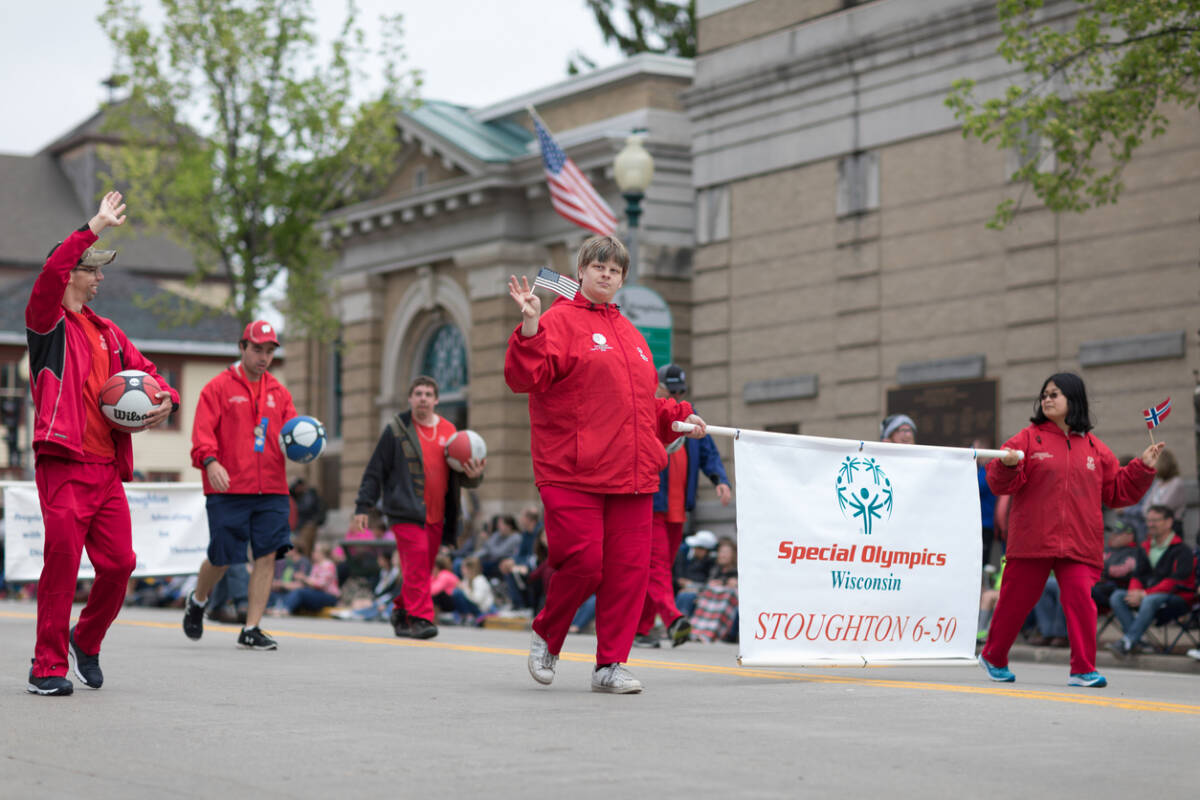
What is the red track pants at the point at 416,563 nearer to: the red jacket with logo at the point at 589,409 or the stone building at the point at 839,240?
the red jacket with logo at the point at 589,409

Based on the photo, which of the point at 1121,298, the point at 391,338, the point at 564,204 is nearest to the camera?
the point at 1121,298

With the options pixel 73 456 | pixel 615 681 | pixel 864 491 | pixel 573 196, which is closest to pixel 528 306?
pixel 615 681

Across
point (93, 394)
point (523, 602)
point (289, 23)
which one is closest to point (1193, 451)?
point (523, 602)

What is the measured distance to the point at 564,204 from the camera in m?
24.5

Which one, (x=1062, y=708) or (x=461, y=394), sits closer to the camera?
(x=1062, y=708)

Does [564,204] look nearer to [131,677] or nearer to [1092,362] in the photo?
[1092,362]

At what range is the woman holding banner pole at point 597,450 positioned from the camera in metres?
8.80

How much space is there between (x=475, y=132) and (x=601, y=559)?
87.7 ft

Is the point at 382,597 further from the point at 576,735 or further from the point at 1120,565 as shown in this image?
the point at 576,735

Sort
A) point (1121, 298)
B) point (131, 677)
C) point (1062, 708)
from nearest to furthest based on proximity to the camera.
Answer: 1. point (1062, 708)
2. point (131, 677)
3. point (1121, 298)

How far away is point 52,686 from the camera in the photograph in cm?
885

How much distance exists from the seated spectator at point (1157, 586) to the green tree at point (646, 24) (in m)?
39.2

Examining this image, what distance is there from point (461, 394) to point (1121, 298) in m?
16.2

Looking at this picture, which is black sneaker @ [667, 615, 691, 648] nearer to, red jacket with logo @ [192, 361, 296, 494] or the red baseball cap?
red jacket with logo @ [192, 361, 296, 494]
